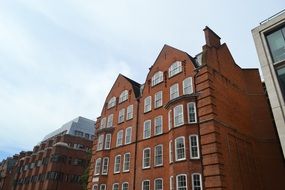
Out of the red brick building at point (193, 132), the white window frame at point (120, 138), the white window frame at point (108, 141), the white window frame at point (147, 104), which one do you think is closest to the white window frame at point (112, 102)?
the red brick building at point (193, 132)

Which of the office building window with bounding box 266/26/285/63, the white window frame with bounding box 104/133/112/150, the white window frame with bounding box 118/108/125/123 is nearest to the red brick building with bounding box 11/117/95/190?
the white window frame with bounding box 104/133/112/150

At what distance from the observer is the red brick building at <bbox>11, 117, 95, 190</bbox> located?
51644 millimetres

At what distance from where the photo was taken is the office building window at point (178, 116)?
24.8 metres

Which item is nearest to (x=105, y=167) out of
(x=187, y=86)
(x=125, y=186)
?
(x=125, y=186)

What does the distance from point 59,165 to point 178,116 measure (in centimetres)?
3683

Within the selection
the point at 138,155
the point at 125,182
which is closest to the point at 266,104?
the point at 138,155

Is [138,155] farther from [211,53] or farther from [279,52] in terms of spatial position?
[279,52]

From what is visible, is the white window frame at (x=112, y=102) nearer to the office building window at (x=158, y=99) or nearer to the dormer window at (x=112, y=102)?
the dormer window at (x=112, y=102)

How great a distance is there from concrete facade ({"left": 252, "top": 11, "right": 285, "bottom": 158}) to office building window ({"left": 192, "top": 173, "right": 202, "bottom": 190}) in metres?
7.15

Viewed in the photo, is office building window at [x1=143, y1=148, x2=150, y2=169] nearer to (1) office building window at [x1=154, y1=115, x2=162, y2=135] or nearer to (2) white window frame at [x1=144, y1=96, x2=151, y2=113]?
(1) office building window at [x1=154, y1=115, x2=162, y2=135]

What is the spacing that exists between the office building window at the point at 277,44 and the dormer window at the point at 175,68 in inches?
394

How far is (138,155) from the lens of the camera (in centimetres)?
2953

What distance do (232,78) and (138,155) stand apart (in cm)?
1438

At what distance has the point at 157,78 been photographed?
32.3 m
